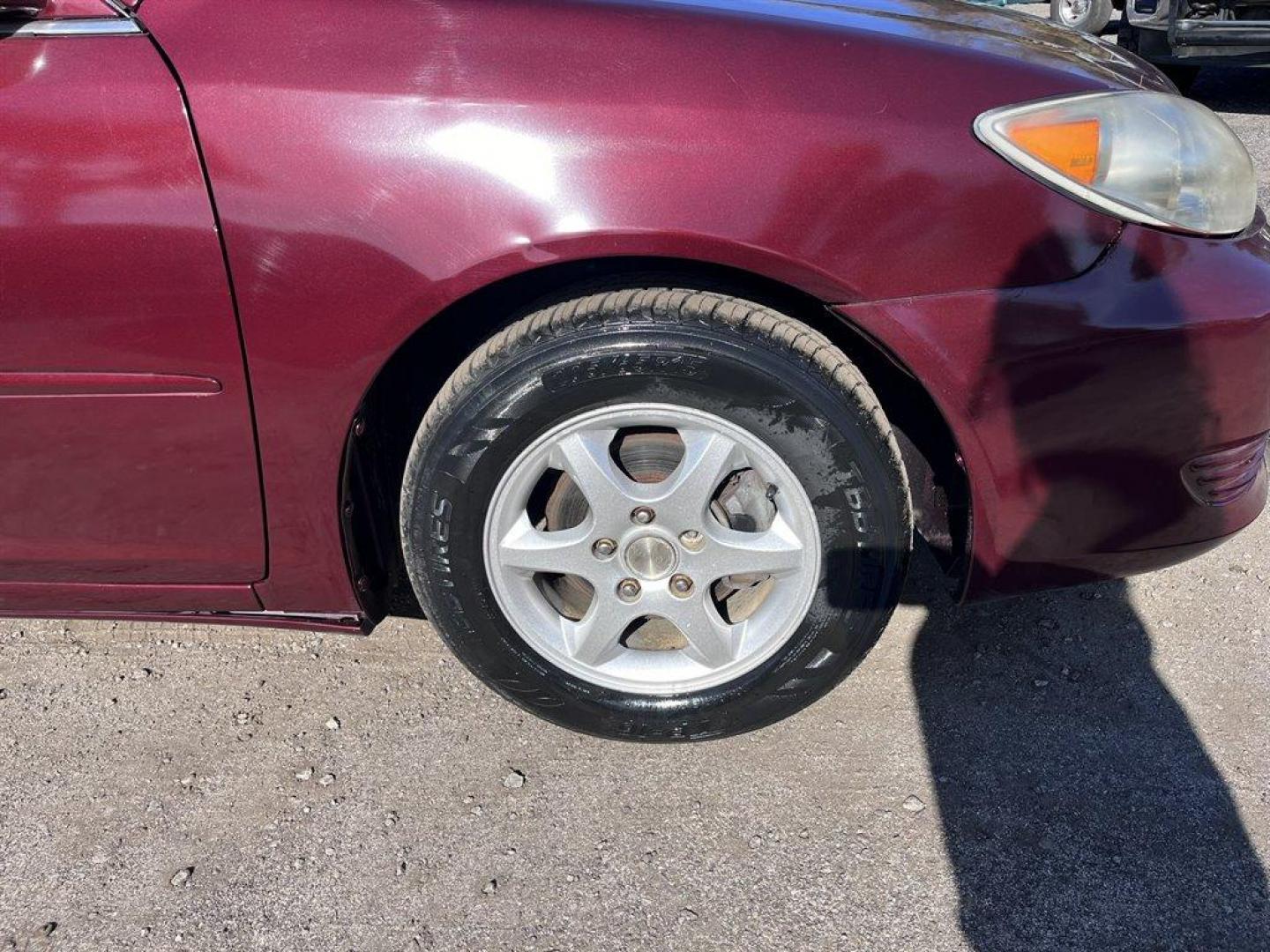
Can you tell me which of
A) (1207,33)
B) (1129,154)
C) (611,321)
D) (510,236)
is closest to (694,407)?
(611,321)

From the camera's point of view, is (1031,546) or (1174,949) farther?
(1031,546)

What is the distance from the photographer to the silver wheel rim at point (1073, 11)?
31.9ft

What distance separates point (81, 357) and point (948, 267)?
1.41 metres

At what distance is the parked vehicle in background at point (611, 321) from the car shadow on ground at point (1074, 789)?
1.09 ft

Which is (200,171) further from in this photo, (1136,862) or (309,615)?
(1136,862)

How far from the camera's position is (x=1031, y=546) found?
2.04 meters

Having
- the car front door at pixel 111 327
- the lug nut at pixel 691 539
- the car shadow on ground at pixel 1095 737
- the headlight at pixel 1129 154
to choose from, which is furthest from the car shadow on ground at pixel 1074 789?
the car front door at pixel 111 327

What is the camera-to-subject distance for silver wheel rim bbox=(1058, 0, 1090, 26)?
9711mm

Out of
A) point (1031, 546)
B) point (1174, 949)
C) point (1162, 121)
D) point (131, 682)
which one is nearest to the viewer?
point (1174, 949)

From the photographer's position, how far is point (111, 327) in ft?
6.05

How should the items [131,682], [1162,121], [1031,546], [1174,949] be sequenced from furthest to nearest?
[131,682], [1031,546], [1162,121], [1174,949]

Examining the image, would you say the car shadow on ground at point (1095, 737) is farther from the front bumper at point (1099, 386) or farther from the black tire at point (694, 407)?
the black tire at point (694, 407)

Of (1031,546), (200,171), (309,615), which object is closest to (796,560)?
(1031,546)

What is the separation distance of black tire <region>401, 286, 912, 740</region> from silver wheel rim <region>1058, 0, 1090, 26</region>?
918 cm
